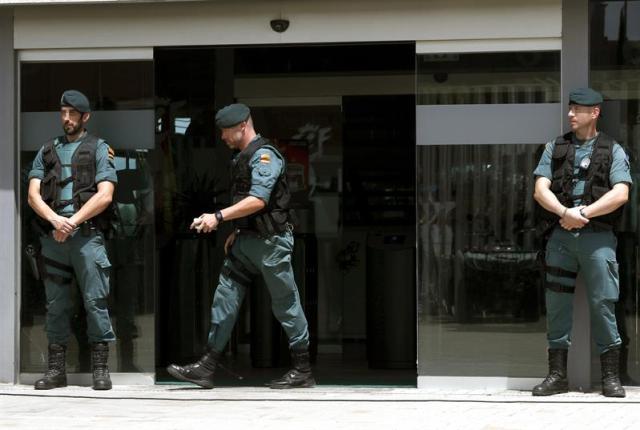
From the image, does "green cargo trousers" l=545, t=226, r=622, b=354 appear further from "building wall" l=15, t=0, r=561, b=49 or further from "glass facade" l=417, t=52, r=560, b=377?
"building wall" l=15, t=0, r=561, b=49

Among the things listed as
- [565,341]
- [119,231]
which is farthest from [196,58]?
[565,341]

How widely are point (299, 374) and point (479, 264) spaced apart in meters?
1.46

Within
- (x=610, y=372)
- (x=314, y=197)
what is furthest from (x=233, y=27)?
(x=314, y=197)

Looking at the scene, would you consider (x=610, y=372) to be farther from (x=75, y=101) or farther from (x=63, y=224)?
(x=75, y=101)

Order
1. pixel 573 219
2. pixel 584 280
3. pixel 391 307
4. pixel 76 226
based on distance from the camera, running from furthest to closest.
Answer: pixel 391 307 < pixel 76 226 < pixel 584 280 < pixel 573 219

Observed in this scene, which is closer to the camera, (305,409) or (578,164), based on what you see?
(305,409)

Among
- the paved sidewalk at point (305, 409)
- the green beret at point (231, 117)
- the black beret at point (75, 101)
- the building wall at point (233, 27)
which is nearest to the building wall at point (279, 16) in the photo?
the building wall at point (233, 27)

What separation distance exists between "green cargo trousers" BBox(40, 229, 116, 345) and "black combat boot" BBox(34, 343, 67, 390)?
0.06 metres

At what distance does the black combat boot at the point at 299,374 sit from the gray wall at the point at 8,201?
6.64 ft

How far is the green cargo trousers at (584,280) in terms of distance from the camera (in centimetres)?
821

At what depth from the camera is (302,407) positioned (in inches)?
309

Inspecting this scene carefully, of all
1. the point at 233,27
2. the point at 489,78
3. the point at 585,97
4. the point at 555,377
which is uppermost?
the point at 233,27

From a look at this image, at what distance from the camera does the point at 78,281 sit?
891 centimetres

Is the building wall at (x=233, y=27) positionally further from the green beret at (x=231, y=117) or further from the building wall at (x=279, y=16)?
the green beret at (x=231, y=117)
